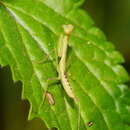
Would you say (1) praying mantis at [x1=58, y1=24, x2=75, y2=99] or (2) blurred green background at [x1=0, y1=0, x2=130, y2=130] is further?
(2) blurred green background at [x1=0, y1=0, x2=130, y2=130]

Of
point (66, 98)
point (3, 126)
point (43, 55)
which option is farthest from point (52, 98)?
point (3, 126)

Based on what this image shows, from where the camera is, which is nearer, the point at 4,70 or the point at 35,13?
the point at 35,13

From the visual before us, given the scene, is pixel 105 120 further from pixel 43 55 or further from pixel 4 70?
pixel 4 70

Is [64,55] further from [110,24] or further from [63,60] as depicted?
[110,24]

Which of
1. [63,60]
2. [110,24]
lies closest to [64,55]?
[63,60]

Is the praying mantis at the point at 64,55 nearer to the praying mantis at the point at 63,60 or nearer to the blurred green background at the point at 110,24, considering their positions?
the praying mantis at the point at 63,60

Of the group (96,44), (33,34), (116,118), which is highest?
(33,34)

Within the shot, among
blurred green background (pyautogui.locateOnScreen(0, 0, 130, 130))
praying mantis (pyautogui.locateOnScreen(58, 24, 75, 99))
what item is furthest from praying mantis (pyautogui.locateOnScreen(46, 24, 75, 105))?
blurred green background (pyautogui.locateOnScreen(0, 0, 130, 130))

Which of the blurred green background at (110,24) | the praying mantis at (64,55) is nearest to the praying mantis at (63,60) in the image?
the praying mantis at (64,55)

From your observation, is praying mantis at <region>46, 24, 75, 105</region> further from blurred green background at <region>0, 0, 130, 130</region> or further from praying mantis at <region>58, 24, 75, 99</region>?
blurred green background at <region>0, 0, 130, 130</region>

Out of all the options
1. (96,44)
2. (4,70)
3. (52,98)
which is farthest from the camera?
(4,70)

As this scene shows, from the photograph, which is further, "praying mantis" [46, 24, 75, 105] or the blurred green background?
the blurred green background
